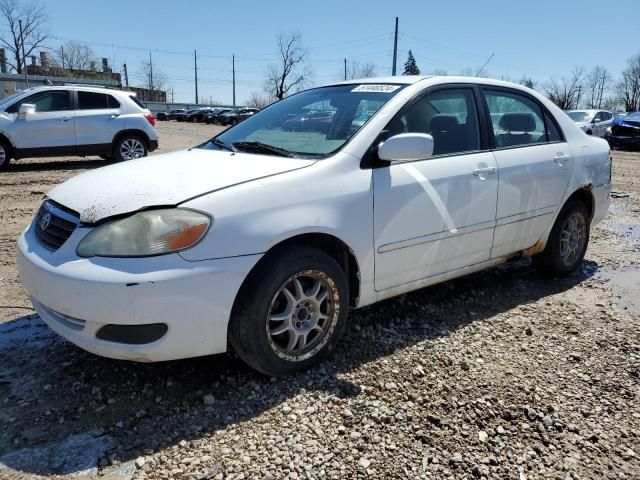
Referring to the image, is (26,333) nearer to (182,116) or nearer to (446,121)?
(446,121)

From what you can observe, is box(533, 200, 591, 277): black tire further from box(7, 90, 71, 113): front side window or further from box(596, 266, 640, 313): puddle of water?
Result: box(7, 90, 71, 113): front side window

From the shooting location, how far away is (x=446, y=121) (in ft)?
12.3

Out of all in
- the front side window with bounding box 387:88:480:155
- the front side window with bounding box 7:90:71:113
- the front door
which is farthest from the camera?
the front side window with bounding box 7:90:71:113

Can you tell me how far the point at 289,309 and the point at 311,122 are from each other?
138 centimetres

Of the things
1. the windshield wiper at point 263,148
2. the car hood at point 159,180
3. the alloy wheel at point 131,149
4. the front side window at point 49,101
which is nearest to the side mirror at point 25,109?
the front side window at point 49,101

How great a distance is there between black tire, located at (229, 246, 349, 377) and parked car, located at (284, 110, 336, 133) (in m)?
0.99

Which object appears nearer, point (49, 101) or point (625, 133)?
point (49, 101)

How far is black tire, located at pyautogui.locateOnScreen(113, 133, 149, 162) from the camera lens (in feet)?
38.2

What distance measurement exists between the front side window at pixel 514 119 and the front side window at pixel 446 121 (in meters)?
0.24

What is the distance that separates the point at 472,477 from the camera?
2.25 m

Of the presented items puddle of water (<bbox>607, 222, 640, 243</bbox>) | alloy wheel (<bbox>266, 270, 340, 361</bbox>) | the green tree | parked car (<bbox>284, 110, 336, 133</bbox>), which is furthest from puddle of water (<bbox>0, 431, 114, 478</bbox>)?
the green tree

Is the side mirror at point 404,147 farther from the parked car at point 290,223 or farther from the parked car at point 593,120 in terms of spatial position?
the parked car at point 593,120

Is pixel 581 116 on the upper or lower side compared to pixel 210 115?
lower

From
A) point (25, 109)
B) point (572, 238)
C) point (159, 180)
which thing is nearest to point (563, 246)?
point (572, 238)
